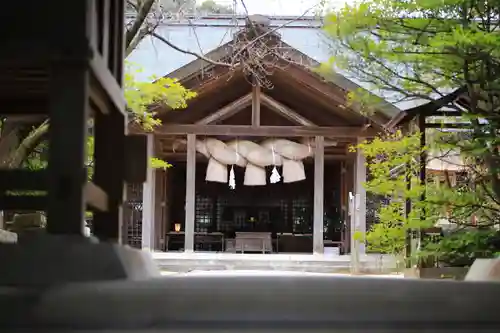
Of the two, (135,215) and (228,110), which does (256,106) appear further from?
(135,215)

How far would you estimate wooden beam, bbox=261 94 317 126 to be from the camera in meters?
11.5

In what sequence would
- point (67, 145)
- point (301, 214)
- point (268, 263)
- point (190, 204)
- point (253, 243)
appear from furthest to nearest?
point (301, 214), point (253, 243), point (190, 204), point (268, 263), point (67, 145)

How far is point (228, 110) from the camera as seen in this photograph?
11633 mm

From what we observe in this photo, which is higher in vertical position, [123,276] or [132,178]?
[132,178]

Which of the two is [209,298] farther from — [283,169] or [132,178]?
[283,169]

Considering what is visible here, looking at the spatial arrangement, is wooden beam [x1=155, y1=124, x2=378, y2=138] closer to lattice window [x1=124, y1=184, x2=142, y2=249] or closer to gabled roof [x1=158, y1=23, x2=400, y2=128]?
gabled roof [x1=158, y1=23, x2=400, y2=128]

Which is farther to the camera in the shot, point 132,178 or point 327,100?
point 327,100

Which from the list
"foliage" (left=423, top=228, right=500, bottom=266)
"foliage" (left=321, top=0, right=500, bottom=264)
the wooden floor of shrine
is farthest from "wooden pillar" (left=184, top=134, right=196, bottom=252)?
"foliage" (left=423, top=228, right=500, bottom=266)

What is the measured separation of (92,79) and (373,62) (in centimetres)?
430

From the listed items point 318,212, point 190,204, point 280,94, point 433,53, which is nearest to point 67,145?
point 433,53

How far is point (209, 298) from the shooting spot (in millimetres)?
1448

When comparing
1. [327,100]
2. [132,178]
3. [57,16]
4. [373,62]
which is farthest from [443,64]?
[327,100]

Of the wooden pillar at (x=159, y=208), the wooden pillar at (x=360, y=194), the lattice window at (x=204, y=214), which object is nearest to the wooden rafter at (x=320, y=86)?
the wooden pillar at (x=360, y=194)

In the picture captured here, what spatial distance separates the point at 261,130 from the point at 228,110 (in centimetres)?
85
